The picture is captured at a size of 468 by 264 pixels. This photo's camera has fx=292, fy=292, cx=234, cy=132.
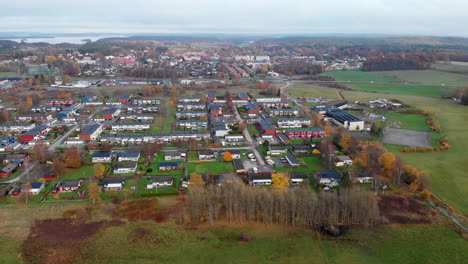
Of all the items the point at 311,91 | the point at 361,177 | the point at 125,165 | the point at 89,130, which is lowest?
the point at 361,177

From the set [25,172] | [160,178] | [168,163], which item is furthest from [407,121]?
[25,172]

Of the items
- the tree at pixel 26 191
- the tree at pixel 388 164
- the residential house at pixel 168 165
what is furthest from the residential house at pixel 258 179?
the tree at pixel 26 191

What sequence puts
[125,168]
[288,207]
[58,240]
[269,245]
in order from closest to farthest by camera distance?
[269,245], [58,240], [288,207], [125,168]

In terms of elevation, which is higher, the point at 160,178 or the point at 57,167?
the point at 57,167

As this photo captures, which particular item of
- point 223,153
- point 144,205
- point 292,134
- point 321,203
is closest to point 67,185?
point 144,205

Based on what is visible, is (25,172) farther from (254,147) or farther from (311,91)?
(311,91)

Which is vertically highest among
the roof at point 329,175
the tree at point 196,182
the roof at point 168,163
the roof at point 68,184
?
the tree at point 196,182

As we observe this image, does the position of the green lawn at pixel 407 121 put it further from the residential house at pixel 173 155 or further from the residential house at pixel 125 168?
the residential house at pixel 125 168
